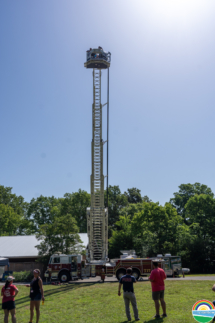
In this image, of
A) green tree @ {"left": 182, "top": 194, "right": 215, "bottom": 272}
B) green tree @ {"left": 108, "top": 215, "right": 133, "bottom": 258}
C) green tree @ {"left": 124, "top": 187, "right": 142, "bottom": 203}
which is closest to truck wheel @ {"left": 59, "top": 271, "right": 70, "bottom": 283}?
green tree @ {"left": 182, "top": 194, "right": 215, "bottom": 272}

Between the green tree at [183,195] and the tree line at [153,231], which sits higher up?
the green tree at [183,195]

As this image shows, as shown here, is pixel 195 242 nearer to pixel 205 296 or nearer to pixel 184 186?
pixel 205 296

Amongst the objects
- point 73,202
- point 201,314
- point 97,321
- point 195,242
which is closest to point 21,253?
point 195,242

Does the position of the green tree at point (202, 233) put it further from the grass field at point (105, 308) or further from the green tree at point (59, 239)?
the grass field at point (105, 308)

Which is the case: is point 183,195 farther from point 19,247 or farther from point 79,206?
point 19,247

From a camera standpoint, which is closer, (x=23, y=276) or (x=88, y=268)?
(x=88, y=268)

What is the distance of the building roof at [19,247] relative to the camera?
29.5m

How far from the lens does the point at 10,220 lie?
59.1m

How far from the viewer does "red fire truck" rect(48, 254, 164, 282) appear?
21.2 metres

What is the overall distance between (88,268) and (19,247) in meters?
11.9

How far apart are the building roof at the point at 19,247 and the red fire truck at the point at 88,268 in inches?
286

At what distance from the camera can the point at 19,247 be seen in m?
31.4

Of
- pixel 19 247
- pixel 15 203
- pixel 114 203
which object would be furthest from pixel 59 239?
pixel 15 203

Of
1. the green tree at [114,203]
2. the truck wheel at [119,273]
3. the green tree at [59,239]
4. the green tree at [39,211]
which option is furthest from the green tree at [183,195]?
the truck wheel at [119,273]
